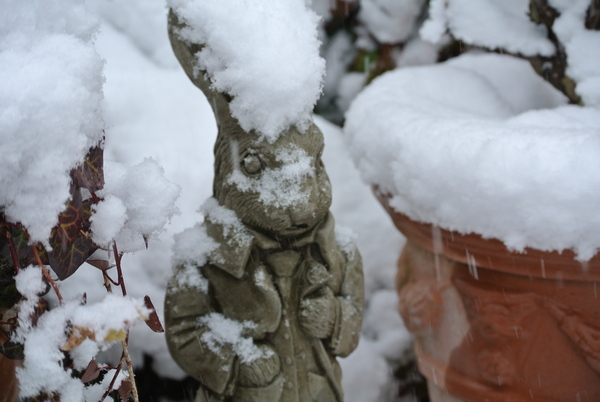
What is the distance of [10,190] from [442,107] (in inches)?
46.4

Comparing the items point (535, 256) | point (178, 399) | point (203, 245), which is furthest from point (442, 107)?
point (178, 399)

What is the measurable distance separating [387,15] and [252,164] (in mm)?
1424

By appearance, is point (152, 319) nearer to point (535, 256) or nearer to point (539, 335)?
point (535, 256)

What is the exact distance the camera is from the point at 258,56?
0.94 m

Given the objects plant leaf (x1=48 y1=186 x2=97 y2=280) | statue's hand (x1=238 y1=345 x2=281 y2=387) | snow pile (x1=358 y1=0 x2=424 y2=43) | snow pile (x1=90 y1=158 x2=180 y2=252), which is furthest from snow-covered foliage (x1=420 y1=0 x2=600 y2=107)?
plant leaf (x1=48 y1=186 x2=97 y2=280)

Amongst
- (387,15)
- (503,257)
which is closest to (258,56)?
(503,257)

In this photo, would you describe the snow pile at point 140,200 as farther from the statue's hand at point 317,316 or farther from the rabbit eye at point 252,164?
the statue's hand at point 317,316

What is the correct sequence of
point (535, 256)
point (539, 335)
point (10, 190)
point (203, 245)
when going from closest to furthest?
point (10, 190)
point (203, 245)
point (535, 256)
point (539, 335)

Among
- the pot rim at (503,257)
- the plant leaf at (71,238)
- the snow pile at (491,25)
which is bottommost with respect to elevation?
the pot rim at (503,257)

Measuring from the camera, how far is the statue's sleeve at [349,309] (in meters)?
1.17

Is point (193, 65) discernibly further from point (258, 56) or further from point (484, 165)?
point (484, 165)

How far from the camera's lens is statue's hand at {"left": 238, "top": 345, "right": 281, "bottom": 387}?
3.64ft

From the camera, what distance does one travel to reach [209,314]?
3.71 ft

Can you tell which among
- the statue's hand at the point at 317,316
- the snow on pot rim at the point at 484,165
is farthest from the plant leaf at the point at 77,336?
the snow on pot rim at the point at 484,165
